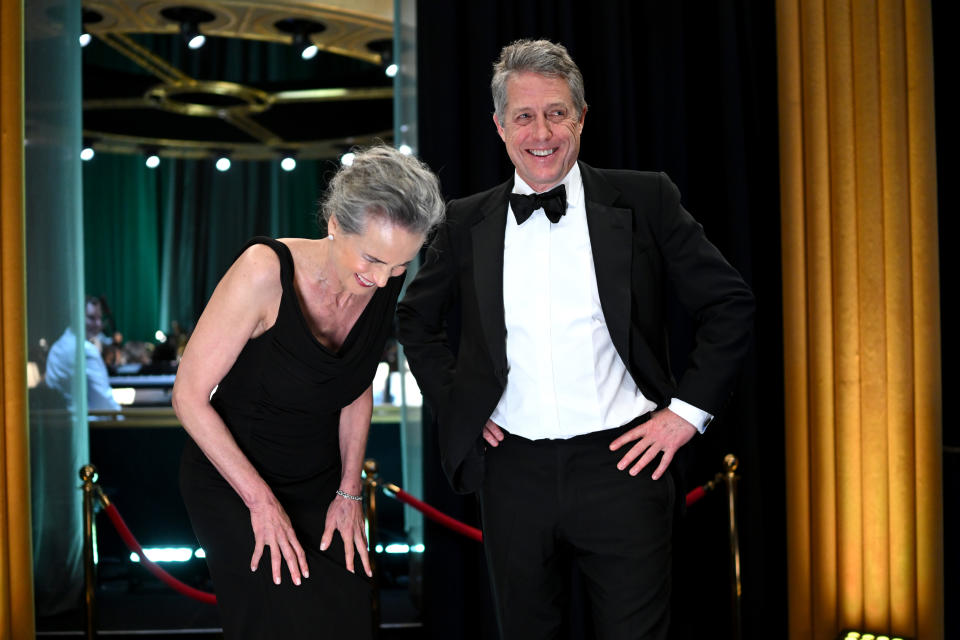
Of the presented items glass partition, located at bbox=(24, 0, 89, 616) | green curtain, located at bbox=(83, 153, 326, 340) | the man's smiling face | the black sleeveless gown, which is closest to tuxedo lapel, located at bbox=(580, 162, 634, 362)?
the man's smiling face

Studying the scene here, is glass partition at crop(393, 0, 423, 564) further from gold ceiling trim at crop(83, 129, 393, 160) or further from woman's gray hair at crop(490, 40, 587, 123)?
gold ceiling trim at crop(83, 129, 393, 160)

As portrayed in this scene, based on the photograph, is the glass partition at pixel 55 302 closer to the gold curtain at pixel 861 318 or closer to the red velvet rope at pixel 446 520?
the red velvet rope at pixel 446 520

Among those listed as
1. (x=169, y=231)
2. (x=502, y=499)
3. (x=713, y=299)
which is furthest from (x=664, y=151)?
(x=169, y=231)

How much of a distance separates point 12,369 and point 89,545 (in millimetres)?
731

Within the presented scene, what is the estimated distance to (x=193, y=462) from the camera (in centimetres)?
212

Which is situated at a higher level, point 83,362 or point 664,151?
point 664,151

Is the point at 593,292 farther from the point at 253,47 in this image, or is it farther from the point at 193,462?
the point at 253,47

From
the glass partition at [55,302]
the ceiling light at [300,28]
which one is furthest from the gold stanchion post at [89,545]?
the ceiling light at [300,28]

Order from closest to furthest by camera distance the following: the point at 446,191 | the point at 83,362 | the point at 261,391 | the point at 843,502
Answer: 1. the point at 261,391
2. the point at 843,502
3. the point at 446,191
4. the point at 83,362

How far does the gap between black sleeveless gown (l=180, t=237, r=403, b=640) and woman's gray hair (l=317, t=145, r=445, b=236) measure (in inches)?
7.7

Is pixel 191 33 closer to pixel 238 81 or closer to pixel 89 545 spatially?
pixel 89 545

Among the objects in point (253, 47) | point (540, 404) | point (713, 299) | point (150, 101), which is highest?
point (253, 47)

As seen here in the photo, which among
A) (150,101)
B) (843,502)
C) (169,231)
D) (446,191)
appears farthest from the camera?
(169,231)

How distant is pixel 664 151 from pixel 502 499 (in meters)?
2.07
